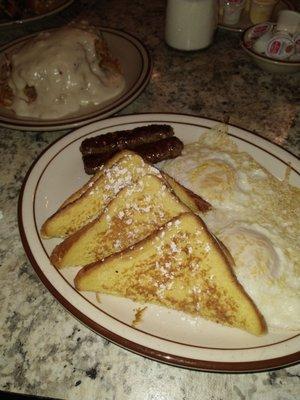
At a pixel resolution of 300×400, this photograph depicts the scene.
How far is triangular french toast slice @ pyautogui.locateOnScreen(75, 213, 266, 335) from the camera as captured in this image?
1.26 m

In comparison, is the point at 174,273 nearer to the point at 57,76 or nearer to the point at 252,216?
the point at 252,216

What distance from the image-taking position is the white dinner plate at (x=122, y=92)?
2.00 m

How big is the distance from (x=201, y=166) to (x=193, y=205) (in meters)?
0.25

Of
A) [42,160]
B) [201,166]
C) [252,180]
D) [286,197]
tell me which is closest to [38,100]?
[42,160]

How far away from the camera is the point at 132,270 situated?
1295 millimetres

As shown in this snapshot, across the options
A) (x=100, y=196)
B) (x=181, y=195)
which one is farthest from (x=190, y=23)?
(x=100, y=196)

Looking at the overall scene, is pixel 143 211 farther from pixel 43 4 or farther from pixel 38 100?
pixel 43 4

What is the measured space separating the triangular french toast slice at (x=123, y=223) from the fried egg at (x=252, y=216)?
0.21 m

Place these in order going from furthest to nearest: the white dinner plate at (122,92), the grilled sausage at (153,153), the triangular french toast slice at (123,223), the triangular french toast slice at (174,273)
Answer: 1. the white dinner plate at (122,92)
2. the grilled sausage at (153,153)
3. the triangular french toast slice at (123,223)
4. the triangular french toast slice at (174,273)

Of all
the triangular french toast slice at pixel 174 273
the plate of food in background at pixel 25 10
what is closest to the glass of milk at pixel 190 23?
the plate of food in background at pixel 25 10

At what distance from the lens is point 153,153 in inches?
69.1

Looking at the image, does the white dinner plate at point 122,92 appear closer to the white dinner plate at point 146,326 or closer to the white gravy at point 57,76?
the white gravy at point 57,76

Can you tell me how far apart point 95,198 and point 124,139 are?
425mm

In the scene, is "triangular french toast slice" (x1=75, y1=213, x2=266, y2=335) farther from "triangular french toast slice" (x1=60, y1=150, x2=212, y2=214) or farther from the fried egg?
"triangular french toast slice" (x1=60, y1=150, x2=212, y2=214)
